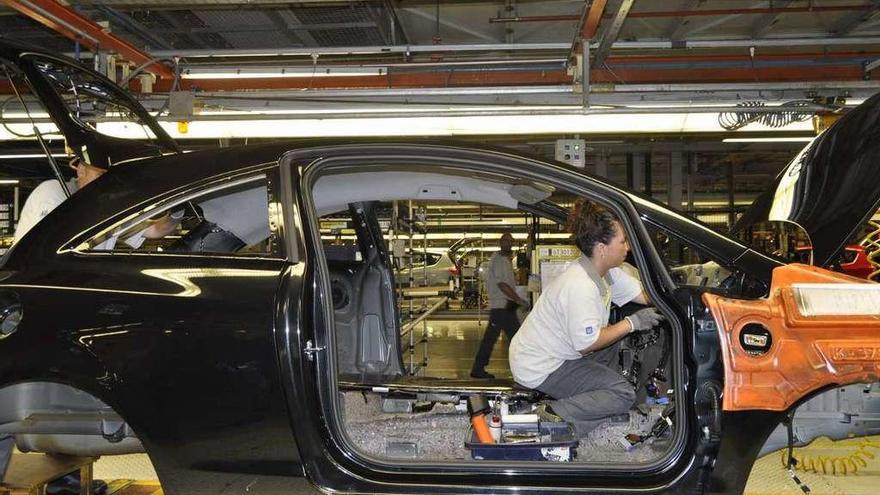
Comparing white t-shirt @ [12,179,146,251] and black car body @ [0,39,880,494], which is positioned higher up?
white t-shirt @ [12,179,146,251]

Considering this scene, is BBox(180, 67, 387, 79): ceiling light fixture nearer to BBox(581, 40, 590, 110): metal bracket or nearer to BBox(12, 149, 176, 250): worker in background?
BBox(581, 40, 590, 110): metal bracket

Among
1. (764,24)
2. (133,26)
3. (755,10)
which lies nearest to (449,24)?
(755,10)

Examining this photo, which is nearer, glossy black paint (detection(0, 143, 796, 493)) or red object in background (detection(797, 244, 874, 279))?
glossy black paint (detection(0, 143, 796, 493))

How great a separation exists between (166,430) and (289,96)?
330cm

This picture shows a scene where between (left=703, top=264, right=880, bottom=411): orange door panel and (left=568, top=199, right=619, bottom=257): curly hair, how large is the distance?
3.18ft

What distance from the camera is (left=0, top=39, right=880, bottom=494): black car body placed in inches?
78.8

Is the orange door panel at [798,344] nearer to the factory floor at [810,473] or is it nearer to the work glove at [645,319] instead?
the factory floor at [810,473]

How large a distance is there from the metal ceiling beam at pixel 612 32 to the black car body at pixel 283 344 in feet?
7.64

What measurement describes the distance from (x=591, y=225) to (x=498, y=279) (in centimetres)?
451

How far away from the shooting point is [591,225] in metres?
2.98

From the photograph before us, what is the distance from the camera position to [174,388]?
2.03 metres

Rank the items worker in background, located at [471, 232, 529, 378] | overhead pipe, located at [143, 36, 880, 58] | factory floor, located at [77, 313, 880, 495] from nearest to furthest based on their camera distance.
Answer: factory floor, located at [77, 313, 880, 495], overhead pipe, located at [143, 36, 880, 58], worker in background, located at [471, 232, 529, 378]

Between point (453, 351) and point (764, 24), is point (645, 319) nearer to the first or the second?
point (764, 24)

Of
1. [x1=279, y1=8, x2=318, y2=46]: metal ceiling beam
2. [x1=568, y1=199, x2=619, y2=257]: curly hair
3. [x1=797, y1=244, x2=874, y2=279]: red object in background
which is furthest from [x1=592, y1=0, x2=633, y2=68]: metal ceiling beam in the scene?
[x1=279, y1=8, x2=318, y2=46]: metal ceiling beam
